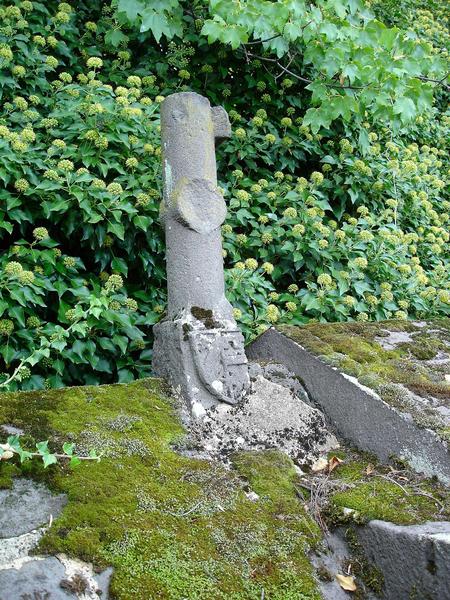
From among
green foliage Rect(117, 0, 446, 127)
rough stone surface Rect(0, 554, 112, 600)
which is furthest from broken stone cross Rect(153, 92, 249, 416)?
green foliage Rect(117, 0, 446, 127)

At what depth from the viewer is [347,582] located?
196 centimetres

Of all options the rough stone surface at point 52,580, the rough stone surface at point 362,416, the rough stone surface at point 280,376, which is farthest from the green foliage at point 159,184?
the rough stone surface at point 52,580

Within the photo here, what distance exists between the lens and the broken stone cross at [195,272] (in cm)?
270

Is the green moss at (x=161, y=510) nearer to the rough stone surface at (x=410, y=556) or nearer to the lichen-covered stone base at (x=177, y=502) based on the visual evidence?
the lichen-covered stone base at (x=177, y=502)

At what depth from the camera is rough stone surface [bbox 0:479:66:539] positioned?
1.79 meters

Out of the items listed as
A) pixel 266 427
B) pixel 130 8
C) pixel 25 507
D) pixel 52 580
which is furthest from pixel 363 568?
pixel 130 8

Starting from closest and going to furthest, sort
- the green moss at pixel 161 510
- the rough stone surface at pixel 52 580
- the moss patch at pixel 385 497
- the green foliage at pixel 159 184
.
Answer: the rough stone surface at pixel 52 580 → the green moss at pixel 161 510 → the moss patch at pixel 385 497 → the green foliage at pixel 159 184

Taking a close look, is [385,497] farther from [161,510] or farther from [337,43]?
[337,43]

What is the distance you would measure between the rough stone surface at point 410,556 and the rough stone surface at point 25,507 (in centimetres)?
105

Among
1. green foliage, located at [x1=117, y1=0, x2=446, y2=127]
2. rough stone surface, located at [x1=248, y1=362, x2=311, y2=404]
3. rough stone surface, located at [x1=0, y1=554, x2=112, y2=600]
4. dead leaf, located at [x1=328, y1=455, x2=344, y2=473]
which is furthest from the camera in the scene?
green foliage, located at [x1=117, y1=0, x2=446, y2=127]

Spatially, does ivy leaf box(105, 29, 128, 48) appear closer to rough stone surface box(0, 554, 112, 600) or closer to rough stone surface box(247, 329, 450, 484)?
rough stone surface box(247, 329, 450, 484)

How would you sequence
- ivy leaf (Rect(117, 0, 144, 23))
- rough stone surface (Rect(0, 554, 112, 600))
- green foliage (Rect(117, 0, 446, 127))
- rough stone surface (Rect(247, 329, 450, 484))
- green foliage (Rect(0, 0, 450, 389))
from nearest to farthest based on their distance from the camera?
rough stone surface (Rect(0, 554, 112, 600)) < rough stone surface (Rect(247, 329, 450, 484)) < green foliage (Rect(0, 0, 450, 389)) < green foliage (Rect(117, 0, 446, 127)) < ivy leaf (Rect(117, 0, 144, 23))

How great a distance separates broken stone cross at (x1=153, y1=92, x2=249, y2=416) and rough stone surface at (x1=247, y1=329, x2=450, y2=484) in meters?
0.36

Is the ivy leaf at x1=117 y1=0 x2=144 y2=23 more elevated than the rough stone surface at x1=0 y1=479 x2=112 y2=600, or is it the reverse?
the ivy leaf at x1=117 y1=0 x2=144 y2=23
